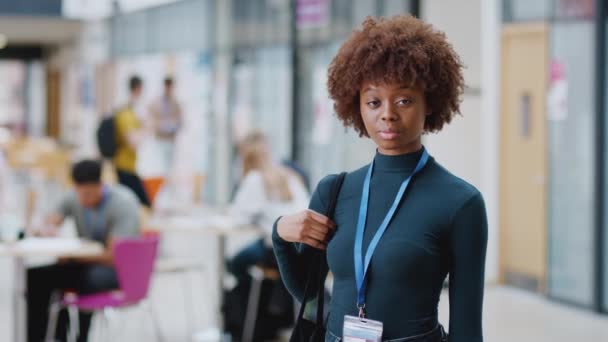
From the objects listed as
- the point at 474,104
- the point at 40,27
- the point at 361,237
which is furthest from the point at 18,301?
the point at 40,27

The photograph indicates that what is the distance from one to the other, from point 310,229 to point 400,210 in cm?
23

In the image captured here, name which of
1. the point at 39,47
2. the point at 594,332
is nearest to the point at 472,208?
the point at 594,332

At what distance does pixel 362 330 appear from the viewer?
224 centimetres

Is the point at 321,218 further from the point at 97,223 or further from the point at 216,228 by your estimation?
the point at 216,228

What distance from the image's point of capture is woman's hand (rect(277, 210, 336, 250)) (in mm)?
2357

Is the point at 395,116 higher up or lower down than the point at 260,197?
higher up

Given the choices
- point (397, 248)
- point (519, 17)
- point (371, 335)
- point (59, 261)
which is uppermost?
point (519, 17)

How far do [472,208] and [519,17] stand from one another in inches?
308

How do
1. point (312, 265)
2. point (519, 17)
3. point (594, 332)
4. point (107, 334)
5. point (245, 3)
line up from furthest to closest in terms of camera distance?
point (245, 3), point (519, 17), point (594, 332), point (107, 334), point (312, 265)

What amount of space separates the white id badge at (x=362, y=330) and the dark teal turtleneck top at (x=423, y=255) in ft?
0.07

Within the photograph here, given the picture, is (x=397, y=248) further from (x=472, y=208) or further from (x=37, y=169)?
(x=37, y=169)

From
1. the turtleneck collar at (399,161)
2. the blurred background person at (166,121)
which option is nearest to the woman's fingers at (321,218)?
the turtleneck collar at (399,161)

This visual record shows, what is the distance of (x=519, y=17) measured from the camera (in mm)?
9703

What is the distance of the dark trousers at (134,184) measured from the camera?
1027 centimetres
